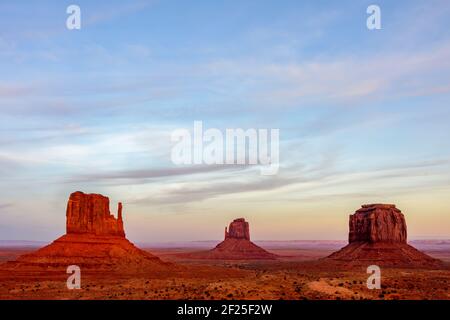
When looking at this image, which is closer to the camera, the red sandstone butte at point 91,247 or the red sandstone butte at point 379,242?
the red sandstone butte at point 91,247

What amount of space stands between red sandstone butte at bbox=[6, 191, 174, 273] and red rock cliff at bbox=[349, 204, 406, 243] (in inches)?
2329

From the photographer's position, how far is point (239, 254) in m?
196

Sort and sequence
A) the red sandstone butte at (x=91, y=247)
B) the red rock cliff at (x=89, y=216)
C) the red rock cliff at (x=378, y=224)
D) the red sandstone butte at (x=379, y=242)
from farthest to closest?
the red rock cliff at (x=378, y=224), the red sandstone butte at (x=379, y=242), the red rock cliff at (x=89, y=216), the red sandstone butte at (x=91, y=247)

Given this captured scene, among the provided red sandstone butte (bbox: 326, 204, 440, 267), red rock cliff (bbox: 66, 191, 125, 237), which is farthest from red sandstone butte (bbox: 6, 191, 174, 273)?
red sandstone butte (bbox: 326, 204, 440, 267)

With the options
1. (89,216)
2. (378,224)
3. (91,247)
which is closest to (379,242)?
(378,224)

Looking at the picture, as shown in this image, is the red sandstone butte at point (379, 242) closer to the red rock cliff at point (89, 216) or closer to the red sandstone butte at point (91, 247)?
the red sandstone butte at point (91, 247)

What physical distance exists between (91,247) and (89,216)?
737cm

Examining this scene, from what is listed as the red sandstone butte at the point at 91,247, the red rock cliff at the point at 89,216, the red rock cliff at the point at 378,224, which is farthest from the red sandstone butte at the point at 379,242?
the red rock cliff at the point at 89,216

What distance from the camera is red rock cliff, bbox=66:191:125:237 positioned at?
96.9 m

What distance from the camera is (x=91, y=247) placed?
94.0 m

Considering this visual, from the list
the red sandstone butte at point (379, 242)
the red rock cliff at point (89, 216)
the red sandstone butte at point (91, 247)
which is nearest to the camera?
the red sandstone butte at point (91, 247)

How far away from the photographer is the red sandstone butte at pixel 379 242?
120 m
